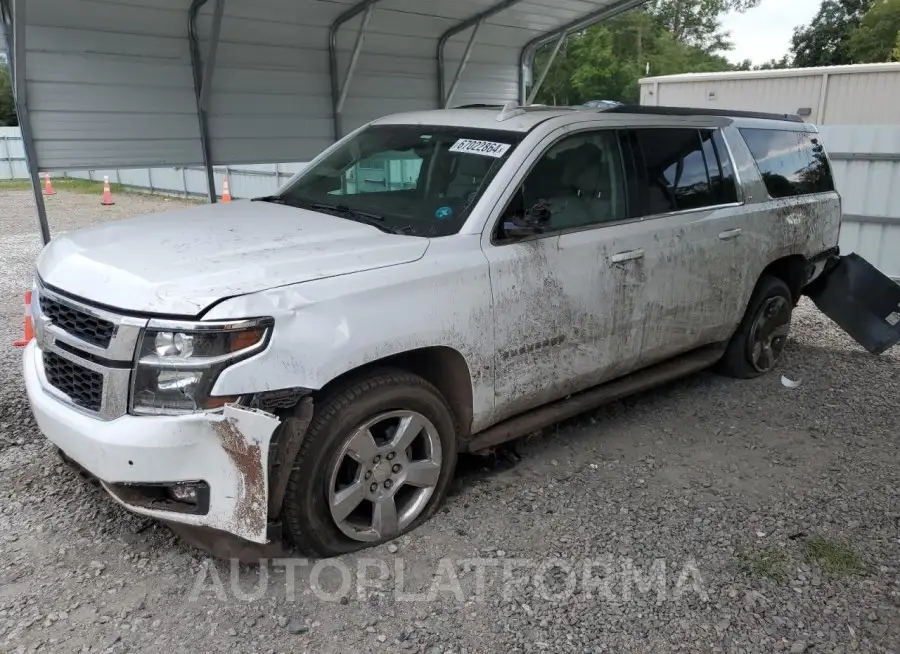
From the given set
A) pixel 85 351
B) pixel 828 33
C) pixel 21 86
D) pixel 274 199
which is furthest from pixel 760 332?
pixel 828 33

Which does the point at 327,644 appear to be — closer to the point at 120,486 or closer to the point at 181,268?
the point at 120,486

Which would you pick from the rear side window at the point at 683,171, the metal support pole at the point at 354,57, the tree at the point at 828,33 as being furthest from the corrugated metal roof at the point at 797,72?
the tree at the point at 828,33

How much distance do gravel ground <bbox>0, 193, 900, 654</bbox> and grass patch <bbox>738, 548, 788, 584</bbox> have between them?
0.03 ft

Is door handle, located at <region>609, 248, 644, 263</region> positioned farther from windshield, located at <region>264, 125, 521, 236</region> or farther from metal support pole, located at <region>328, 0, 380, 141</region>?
metal support pole, located at <region>328, 0, 380, 141</region>

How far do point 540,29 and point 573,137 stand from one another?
21.0 feet

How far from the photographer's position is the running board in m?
3.78

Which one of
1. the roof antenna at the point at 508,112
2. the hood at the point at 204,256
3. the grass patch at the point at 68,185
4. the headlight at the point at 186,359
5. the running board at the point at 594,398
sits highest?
the roof antenna at the point at 508,112

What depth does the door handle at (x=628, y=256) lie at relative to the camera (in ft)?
13.1

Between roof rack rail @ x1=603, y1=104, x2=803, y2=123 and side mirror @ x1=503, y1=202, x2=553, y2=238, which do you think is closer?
side mirror @ x1=503, y1=202, x2=553, y2=238

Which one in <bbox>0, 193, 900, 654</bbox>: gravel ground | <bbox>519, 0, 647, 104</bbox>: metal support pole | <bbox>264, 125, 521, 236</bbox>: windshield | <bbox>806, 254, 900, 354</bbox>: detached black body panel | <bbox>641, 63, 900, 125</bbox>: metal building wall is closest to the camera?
<bbox>0, 193, 900, 654</bbox>: gravel ground

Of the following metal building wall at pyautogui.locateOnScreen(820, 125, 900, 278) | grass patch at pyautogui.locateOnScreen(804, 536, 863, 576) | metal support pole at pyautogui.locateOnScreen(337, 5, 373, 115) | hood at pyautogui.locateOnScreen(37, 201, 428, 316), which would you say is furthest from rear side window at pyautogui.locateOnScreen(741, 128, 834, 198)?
metal support pole at pyautogui.locateOnScreen(337, 5, 373, 115)

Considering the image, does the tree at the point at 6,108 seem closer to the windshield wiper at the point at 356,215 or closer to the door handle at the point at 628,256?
the windshield wiper at the point at 356,215

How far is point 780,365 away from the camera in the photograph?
19.7ft

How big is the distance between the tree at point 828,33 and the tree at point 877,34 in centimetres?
347
